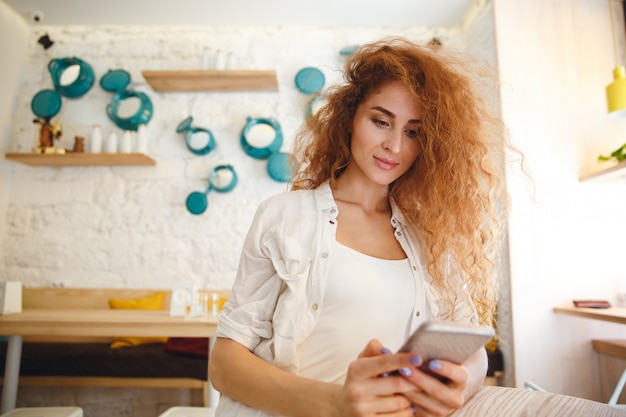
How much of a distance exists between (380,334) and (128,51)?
331 cm

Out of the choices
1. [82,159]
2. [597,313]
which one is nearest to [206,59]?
[82,159]

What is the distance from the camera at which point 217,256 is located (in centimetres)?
321

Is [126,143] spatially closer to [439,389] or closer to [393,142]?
[393,142]

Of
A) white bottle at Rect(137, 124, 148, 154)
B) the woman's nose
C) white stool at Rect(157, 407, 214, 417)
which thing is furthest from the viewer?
white bottle at Rect(137, 124, 148, 154)

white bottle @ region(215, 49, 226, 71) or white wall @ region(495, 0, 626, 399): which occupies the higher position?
white bottle @ region(215, 49, 226, 71)

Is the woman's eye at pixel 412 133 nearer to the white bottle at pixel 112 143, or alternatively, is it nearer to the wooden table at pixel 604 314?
the wooden table at pixel 604 314

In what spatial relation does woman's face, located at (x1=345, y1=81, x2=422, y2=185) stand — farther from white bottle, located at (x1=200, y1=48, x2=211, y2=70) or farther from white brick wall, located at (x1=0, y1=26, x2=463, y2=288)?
white bottle, located at (x1=200, y1=48, x2=211, y2=70)

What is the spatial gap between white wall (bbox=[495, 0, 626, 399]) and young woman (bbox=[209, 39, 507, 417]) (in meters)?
1.37

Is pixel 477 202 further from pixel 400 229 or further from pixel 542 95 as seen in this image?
pixel 542 95

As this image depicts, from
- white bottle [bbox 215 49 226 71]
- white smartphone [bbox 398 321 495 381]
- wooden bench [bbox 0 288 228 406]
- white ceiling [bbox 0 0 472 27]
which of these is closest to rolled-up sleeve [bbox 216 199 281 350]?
white smartphone [bbox 398 321 495 381]

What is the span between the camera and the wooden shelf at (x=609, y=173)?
2.09 meters

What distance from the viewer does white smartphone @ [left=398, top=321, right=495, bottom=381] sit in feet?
1.64

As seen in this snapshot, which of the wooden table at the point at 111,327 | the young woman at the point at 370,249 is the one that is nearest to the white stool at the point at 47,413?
the wooden table at the point at 111,327

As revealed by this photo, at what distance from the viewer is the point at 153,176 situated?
329 cm
